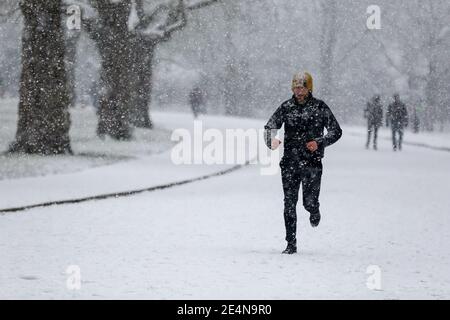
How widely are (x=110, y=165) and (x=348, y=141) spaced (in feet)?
56.4

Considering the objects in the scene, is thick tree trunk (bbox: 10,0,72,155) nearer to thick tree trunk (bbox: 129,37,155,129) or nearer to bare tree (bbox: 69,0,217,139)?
bare tree (bbox: 69,0,217,139)

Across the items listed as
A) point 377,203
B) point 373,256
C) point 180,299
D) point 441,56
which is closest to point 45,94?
point 377,203

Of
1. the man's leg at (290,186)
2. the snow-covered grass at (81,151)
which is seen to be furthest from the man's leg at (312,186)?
the snow-covered grass at (81,151)

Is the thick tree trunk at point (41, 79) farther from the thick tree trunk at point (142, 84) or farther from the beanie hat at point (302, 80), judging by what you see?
the beanie hat at point (302, 80)

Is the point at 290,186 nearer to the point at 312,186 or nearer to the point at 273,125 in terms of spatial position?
the point at 312,186

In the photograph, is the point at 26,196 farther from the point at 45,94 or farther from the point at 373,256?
the point at 45,94

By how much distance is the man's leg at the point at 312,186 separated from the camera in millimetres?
8953

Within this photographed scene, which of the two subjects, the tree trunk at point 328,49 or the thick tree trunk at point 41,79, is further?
the tree trunk at point 328,49

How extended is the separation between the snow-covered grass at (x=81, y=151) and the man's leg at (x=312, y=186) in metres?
10.9

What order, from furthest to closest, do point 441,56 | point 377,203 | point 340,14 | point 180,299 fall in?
point 340,14, point 441,56, point 377,203, point 180,299

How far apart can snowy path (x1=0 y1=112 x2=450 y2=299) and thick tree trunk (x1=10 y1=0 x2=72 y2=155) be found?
734 cm

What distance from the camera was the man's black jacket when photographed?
8664 millimetres

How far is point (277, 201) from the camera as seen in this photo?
610 inches

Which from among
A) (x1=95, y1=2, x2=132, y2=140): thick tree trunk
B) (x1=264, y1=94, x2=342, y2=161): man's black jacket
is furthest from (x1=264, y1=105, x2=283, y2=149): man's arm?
(x1=95, y1=2, x2=132, y2=140): thick tree trunk
